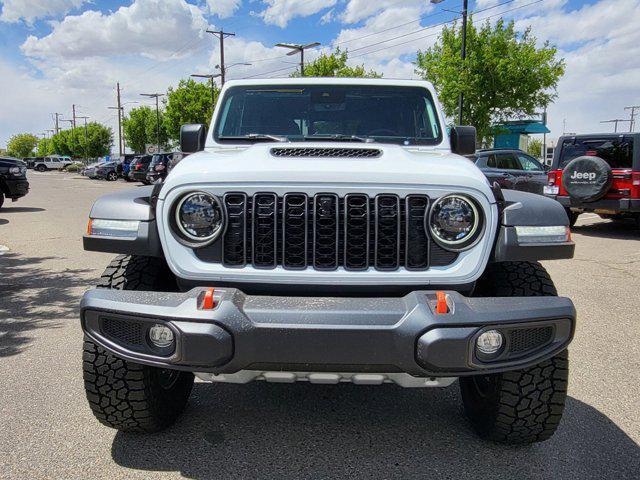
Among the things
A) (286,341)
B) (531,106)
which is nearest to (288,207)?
(286,341)

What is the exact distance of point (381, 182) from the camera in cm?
243

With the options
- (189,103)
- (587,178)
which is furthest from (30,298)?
(189,103)

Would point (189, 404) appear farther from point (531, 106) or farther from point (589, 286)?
point (531, 106)

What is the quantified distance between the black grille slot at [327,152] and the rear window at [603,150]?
9045mm

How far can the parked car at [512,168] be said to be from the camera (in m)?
12.9

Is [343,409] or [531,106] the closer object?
[343,409]

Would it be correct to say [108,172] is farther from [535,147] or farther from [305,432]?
[535,147]

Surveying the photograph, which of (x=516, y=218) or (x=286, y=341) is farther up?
(x=516, y=218)

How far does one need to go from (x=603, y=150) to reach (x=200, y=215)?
10111mm

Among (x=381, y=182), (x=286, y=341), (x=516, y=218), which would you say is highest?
(x=381, y=182)

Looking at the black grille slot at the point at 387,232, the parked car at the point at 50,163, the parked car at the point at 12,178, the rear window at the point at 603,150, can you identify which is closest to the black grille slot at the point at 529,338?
the black grille slot at the point at 387,232

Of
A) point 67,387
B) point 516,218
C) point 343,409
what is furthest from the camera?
point 67,387

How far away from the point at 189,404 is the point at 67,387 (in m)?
0.85

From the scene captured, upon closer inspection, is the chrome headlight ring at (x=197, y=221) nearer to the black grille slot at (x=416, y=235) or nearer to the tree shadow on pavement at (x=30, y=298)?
the black grille slot at (x=416, y=235)
